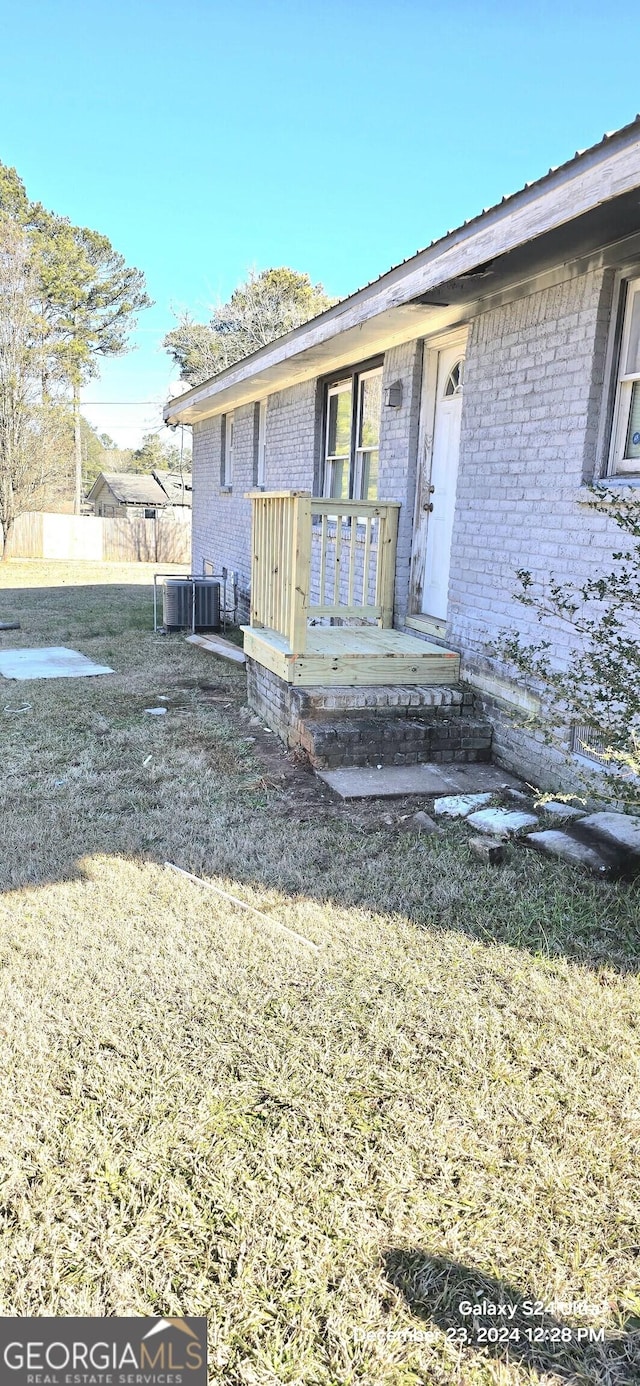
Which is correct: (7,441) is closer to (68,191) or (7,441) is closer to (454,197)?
(68,191)

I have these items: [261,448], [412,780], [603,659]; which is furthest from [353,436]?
[603,659]

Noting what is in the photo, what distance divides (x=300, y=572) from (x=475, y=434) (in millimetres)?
1431

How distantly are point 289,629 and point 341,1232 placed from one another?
4.22m

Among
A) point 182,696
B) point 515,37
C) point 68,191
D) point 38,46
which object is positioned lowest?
point 182,696

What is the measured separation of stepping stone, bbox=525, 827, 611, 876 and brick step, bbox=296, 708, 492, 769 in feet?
4.20

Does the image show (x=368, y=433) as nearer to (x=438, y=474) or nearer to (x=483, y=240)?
(x=438, y=474)

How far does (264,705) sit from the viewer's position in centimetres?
626

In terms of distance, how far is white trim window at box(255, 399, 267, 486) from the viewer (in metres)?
10.6

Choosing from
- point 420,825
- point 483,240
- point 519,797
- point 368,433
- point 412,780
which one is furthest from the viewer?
point 368,433

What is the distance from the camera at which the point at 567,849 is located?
3.62 metres

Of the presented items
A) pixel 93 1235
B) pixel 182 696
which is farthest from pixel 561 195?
pixel 182 696

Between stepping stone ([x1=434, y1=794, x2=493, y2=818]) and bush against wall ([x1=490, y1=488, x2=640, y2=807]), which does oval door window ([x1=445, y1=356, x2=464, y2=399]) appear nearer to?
bush against wall ([x1=490, y1=488, x2=640, y2=807])

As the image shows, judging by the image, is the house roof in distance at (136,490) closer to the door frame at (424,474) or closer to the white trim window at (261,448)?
the white trim window at (261,448)

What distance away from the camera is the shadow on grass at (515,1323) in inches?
61.1
